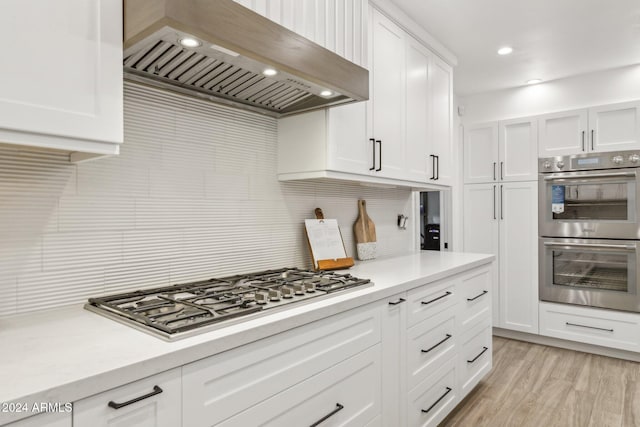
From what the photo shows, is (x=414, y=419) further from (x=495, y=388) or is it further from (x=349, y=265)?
(x=495, y=388)

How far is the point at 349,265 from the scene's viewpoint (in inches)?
84.8

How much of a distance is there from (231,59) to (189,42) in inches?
7.0

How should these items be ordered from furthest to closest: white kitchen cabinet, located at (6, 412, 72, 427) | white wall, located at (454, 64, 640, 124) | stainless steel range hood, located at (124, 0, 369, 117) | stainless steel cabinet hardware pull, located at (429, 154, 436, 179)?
1. white wall, located at (454, 64, 640, 124)
2. stainless steel cabinet hardware pull, located at (429, 154, 436, 179)
3. stainless steel range hood, located at (124, 0, 369, 117)
4. white kitchen cabinet, located at (6, 412, 72, 427)

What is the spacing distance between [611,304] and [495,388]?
1.43 meters

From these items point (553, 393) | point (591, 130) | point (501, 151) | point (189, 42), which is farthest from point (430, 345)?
point (591, 130)

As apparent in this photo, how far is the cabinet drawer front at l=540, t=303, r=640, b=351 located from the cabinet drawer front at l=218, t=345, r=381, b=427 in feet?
8.92

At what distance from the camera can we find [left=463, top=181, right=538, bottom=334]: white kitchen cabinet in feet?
12.1

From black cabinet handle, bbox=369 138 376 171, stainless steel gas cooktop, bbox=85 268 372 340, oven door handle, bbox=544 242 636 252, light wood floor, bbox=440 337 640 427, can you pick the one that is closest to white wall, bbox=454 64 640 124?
oven door handle, bbox=544 242 636 252

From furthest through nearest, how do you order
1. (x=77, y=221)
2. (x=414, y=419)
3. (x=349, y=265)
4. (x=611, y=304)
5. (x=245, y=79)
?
(x=611, y=304)
(x=349, y=265)
(x=414, y=419)
(x=245, y=79)
(x=77, y=221)

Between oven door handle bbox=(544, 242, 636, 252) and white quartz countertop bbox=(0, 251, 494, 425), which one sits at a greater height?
oven door handle bbox=(544, 242, 636, 252)

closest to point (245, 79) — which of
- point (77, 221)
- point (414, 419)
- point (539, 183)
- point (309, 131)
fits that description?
point (309, 131)

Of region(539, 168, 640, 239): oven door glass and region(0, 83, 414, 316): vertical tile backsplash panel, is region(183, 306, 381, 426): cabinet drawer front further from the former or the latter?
region(539, 168, 640, 239): oven door glass

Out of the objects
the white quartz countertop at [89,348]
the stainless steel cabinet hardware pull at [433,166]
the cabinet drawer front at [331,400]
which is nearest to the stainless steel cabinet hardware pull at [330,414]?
the cabinet drawer front at [331,400]

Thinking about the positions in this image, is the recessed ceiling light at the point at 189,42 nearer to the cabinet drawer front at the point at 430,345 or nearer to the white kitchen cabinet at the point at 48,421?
the white kitchen cabinet at the point at 48,421
